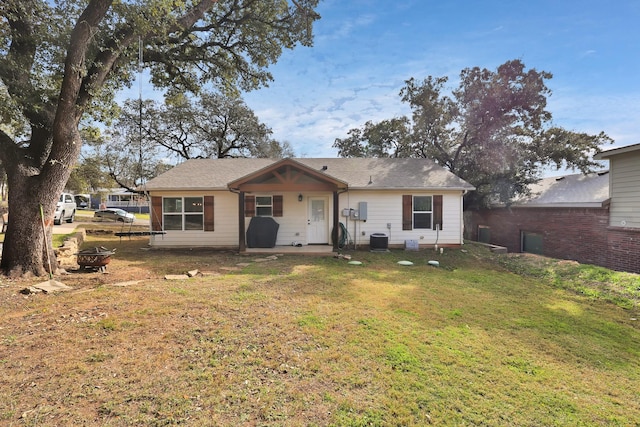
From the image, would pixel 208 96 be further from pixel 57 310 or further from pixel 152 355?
pixel 152 355

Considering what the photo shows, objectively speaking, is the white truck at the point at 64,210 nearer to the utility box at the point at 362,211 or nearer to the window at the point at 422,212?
the utility box at the point at 362,211

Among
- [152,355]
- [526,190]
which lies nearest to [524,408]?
[152,355]

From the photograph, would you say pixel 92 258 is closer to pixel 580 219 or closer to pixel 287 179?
pixel 287 179

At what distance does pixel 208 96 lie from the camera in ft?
65.1

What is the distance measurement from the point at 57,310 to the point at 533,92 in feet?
60.2

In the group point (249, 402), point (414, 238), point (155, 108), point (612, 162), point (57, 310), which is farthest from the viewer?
point (155, 108)

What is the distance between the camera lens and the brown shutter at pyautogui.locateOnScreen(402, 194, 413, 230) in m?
11.5

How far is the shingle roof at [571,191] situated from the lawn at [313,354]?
603 cm

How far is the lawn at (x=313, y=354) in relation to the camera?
8.18ft

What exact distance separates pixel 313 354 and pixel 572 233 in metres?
13.4

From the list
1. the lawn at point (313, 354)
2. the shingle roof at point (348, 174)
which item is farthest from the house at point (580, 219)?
the shingle roof at point (348, 174)

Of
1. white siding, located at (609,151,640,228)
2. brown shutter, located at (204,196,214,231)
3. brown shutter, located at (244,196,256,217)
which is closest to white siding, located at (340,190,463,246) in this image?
brown shutter, located at (244,196,256,217)

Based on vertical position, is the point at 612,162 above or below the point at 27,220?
above

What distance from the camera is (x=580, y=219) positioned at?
448 inches
